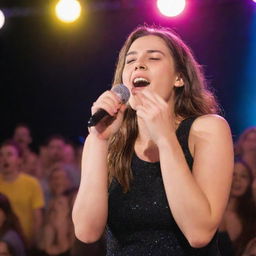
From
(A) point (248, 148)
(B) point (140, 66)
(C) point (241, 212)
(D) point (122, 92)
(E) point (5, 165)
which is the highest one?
(E) point (5, 165)

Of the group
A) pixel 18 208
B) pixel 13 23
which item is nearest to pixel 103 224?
pixel 18 208

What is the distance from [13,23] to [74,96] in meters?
1.15

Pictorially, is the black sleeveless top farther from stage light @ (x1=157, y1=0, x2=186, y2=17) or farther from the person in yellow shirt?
stage light @ (x1=157, y1=0, x2=186, y2=17)

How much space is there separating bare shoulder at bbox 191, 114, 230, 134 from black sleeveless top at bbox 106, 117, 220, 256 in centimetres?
4

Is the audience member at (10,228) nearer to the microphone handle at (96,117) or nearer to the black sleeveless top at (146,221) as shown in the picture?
the black sleeveless top at (146,221)

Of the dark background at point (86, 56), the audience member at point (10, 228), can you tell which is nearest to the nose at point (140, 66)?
the audience member at point (10, 228)

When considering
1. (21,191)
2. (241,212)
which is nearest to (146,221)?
(241,212)

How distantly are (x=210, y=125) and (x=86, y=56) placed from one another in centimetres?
556

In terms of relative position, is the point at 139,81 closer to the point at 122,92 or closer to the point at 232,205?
the point at 122,92

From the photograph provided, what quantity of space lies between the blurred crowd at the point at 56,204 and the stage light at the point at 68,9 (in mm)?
1365

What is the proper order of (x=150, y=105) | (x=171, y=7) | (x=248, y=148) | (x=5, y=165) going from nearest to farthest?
(x=150, y=105) < (x=248, y=148) < (x=5, y=165) < (x=171, y=7)

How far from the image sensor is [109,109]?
77.6 inches

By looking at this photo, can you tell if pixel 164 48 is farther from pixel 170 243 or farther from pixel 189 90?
pixel 170 243

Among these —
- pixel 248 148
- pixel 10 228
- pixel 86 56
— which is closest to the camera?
pixel 10 228
